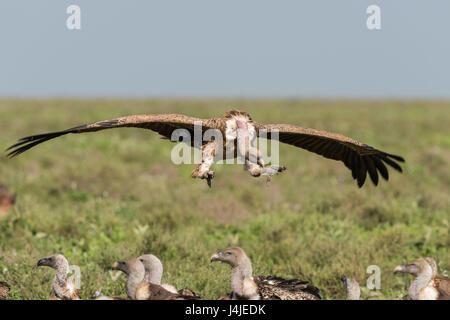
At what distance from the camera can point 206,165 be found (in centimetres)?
427

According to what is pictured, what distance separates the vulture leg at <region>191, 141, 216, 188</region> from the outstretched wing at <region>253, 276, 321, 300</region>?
51.9 inches

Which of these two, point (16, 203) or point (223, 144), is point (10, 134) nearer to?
point (16, 203)

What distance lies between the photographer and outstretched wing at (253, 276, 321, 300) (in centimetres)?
469


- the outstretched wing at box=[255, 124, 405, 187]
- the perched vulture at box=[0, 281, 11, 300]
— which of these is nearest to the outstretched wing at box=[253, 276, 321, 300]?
the outstretched wing at box=[255, 124, 405, 187]

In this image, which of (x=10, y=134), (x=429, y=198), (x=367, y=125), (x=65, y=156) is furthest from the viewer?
(x=367, y=125)

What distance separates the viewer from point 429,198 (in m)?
9.73

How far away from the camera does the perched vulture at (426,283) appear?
436 centimetres

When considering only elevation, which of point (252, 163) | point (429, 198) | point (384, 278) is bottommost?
point (384, 278)

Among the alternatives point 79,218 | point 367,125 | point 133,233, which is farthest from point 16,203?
point 367,125

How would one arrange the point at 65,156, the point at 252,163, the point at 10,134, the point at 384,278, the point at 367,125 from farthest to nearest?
the point at 367,125
the point at 10,134
the point at 65,156
the point at 384,278
the point at 252,163

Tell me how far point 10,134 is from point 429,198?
13880 millimetres

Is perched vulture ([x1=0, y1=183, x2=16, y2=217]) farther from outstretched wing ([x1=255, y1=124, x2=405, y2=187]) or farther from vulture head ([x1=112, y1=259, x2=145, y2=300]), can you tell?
outstretched wing ([x1=255, y1=124, x2=405, y2=187])

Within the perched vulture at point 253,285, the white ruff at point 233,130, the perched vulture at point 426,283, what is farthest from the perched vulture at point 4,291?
the perched vulture at point 426,283

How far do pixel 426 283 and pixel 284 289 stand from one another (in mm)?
1444
